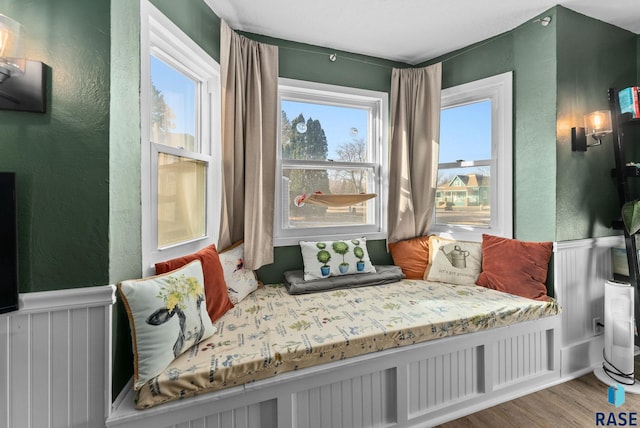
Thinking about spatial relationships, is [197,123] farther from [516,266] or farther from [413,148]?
[516,266]

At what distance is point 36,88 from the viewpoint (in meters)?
1.04

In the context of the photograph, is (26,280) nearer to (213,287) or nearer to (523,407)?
(213,287)

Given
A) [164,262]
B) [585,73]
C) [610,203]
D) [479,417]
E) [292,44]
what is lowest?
[479,417]

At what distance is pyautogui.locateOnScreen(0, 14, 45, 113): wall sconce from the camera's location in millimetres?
975

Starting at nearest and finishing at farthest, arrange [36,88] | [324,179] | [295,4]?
[36,88] < [295,4] < [324,179]

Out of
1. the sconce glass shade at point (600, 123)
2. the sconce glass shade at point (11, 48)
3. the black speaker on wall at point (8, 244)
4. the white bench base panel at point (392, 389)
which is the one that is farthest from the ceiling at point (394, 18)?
the white bench base panel at point (392, 389)

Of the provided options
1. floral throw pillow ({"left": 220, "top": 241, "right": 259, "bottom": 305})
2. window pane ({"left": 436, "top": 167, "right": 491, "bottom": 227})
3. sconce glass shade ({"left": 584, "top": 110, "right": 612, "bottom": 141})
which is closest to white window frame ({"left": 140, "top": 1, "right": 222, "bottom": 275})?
floral throw pillow ({"left": 220, "top": 241, "right": 259, "bottom": 305})

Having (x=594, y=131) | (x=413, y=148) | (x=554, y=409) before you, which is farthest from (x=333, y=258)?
(x=594, y=131)

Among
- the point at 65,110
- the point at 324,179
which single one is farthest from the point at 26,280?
the point at 324,179

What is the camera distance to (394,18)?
7.07ft

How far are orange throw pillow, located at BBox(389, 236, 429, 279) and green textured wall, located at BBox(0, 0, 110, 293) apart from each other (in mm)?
2201

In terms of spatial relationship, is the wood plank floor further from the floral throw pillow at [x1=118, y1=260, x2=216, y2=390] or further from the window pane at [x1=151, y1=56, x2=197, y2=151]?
the window pane at [x1=151, y1=56, x2=197, y2=151]

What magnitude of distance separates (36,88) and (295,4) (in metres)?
1.59

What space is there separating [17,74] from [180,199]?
877 millimetres
